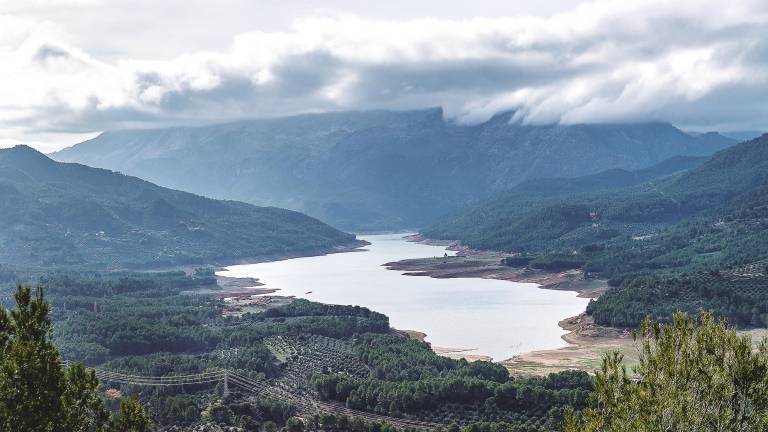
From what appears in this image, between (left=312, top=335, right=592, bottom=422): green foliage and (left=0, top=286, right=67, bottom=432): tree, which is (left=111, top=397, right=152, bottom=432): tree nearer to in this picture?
(left=0, top=286, right=67, bottom=432): tree

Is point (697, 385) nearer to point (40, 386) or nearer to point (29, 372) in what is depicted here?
point (40, 386)

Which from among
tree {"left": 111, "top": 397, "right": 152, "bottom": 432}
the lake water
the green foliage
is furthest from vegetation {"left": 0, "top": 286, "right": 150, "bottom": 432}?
the lake water

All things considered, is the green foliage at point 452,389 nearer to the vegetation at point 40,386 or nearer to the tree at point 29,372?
the vegetation at point 40,386

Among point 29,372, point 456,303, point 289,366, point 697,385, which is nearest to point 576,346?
point 289,366

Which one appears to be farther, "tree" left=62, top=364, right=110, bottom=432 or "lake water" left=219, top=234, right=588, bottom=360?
"lake water" left=219, top=234, right=588, bottom=360

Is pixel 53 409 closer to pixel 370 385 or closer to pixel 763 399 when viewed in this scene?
pixel 763 399

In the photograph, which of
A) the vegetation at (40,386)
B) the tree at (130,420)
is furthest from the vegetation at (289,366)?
the vegetation at (40,386)
